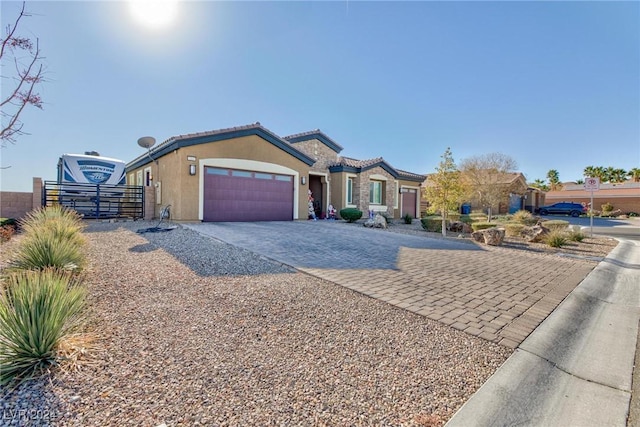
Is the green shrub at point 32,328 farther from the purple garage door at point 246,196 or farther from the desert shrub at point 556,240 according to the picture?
the desert shrub at point 556,240

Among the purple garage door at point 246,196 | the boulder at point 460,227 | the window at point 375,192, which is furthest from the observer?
the window at point 375,192

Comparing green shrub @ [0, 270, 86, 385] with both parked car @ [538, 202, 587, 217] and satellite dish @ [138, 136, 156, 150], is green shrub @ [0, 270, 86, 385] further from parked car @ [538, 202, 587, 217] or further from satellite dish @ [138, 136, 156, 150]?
parked car @ [538, 202, 587, 217]

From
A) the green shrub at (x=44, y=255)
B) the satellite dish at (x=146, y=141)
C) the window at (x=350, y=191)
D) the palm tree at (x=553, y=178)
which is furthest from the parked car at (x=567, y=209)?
the green shrub at (x=44, y=255)

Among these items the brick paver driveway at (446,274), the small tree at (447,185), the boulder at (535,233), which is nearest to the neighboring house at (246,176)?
the brick paver driveway at (446,274)

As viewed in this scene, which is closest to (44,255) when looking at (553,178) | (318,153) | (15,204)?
(15,204)

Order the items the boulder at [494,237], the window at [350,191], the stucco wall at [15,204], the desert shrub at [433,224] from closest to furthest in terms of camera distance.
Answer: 1. the boulder at [494,237]
2. the stucco wall at [15,204]
3. the desert shrub at [433,224]
4. the window at [350,191]

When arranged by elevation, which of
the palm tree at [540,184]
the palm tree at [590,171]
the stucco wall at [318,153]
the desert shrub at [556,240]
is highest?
the palm tree at [590,171]

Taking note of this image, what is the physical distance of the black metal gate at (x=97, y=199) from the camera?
13.6 meters

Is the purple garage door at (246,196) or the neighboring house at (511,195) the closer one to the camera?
the purple garage door at (246,196)

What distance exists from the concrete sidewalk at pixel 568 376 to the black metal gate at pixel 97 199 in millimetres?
16284

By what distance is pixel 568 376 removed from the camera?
8.94 feet

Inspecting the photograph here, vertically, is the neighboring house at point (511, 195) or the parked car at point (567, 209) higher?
the neighboring house at point (511, 195)

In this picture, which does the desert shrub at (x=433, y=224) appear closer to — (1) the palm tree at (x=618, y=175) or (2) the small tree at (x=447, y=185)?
(2) the small tree at (x=447, y=185)

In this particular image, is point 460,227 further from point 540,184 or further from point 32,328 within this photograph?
point 540,184
